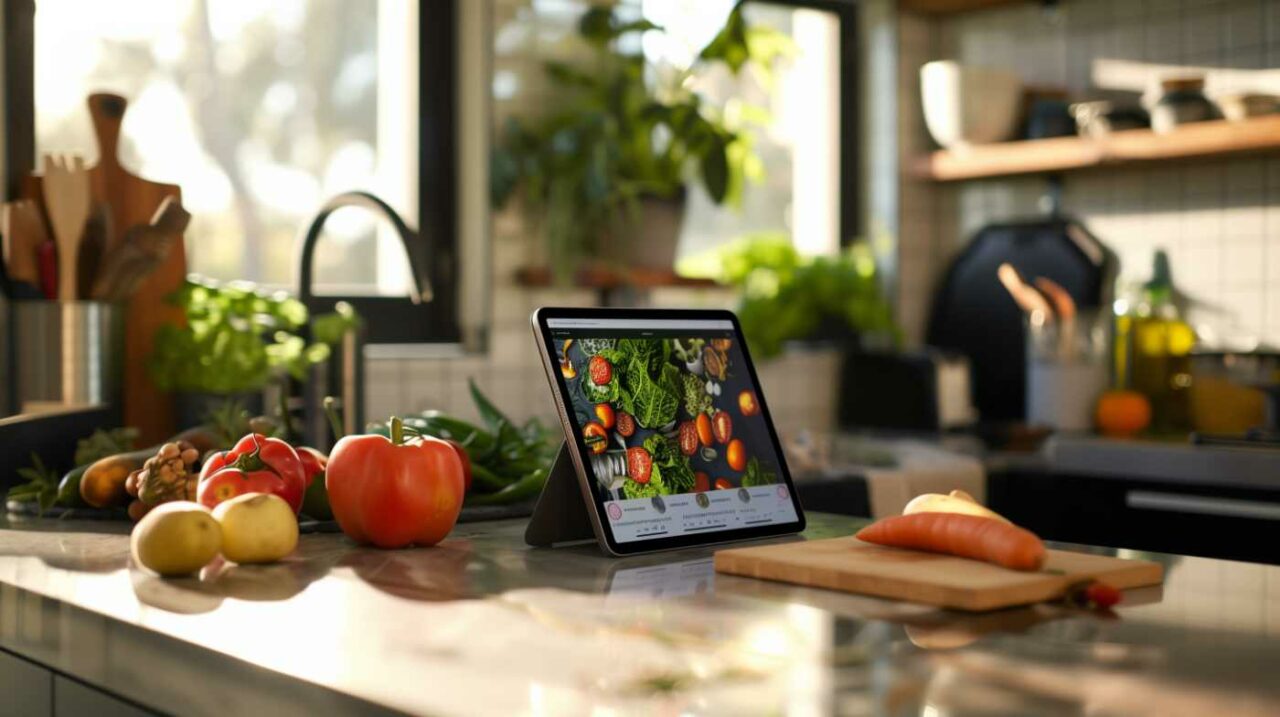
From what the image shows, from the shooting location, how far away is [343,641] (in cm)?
91

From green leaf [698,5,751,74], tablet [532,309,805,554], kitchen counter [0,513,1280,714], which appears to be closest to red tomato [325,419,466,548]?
kitchen counter [0,513,1280,714]

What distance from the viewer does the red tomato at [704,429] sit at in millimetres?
1346

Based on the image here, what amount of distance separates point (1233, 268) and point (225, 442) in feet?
8.29

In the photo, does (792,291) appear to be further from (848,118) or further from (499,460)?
(499,460)

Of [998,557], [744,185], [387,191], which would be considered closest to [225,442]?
[998,557]

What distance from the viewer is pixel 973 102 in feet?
11.8

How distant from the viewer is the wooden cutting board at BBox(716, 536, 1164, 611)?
101cm

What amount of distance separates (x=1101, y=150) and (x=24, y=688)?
278 centimetres

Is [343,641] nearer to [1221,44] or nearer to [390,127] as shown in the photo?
[390,127]

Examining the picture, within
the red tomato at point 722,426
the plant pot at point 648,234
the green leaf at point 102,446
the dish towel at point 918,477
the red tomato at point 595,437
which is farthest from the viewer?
the plant pot at point 648,234

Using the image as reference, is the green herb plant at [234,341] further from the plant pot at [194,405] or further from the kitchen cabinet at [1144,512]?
the kitchen cabinet at [1144,512]

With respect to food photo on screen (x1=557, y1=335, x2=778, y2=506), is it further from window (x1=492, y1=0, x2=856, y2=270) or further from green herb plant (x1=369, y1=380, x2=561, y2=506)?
window (x1=492, y1=0, x2=856, y2=270)

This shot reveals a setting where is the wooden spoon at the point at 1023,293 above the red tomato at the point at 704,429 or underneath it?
above

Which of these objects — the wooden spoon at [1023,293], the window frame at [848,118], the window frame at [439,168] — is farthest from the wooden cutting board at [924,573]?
the window frame at [848,118]
